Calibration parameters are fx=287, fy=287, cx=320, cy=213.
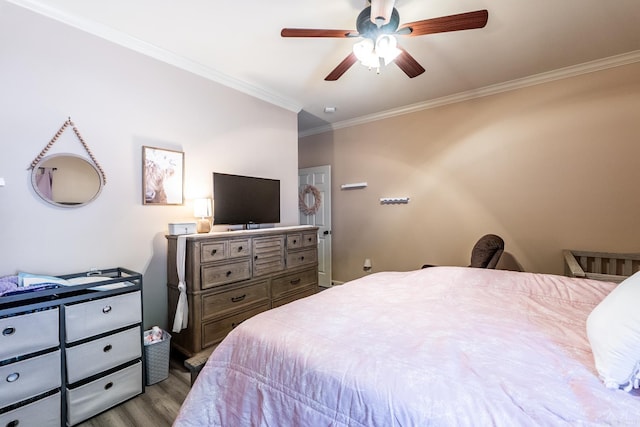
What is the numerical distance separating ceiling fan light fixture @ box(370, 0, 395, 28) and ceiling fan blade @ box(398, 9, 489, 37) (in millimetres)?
147

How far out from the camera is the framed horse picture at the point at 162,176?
2457 millimetres

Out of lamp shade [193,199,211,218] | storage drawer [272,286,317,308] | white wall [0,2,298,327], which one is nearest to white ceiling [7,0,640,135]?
white wall [0,2,298,327]

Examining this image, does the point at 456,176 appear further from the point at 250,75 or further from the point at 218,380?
the point at 218,380

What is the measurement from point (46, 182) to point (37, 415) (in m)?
1.43

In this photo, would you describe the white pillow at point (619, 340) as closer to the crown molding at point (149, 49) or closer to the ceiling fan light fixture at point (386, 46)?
the ceiling fan light fixture at point (386, 46)

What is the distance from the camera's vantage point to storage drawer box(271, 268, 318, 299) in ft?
9.95

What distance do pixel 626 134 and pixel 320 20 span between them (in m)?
3.05

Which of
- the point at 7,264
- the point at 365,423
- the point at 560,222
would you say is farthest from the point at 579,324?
the point at 7,264

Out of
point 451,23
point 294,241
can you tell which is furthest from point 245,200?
point 451,23

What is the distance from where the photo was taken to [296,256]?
3275 mm

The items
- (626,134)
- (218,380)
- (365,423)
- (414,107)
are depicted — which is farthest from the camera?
(414,107)

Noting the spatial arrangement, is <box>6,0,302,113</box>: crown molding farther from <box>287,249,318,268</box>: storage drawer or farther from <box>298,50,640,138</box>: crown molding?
<box>287,249,318,268</box>: storage drawer

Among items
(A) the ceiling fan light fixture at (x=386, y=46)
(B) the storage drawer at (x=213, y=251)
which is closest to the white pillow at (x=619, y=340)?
(A) the ceiling fan light fixture at (x=386, y=46)

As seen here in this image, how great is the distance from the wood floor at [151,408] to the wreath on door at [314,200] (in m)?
3.12
